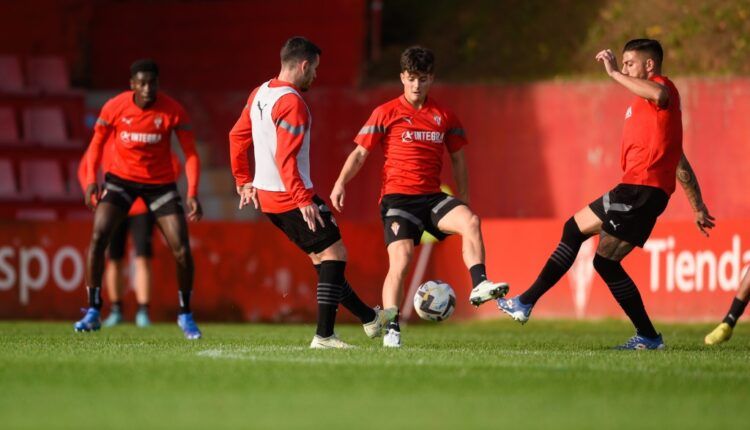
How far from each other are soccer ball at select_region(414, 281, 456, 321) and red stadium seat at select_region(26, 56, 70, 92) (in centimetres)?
1665

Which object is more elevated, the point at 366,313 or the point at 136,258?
the point at 366,313

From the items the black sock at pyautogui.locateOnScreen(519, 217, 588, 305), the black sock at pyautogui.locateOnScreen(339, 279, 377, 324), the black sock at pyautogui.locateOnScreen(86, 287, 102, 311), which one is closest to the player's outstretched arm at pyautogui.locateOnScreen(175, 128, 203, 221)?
the black sock at pyautogui.locateOnScreen(86, 287, 102, 311)

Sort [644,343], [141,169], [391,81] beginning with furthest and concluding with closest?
[391,81] < [141,169] < [644,343]

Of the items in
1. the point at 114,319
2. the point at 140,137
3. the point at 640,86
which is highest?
the point at 640,86

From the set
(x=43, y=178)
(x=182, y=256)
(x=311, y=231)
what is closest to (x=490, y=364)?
(x=311, y=231)

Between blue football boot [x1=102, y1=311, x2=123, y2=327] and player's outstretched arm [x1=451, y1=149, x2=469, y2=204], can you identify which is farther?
blue football boot [x1=102, y1=311, x2=123, y2=327]

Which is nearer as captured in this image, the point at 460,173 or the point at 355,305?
the point at 355,305

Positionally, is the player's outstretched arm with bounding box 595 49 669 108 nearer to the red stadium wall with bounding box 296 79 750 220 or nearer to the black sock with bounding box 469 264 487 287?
the black sock with bounding box 469 264 487 287

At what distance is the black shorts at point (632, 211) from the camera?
33.9 feet

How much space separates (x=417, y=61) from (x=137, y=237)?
6.18 metres

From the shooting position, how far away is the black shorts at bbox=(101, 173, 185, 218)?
1256 centimetres

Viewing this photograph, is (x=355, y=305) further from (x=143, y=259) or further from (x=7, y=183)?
(x=7, y=183)

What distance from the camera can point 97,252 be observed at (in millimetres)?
12672

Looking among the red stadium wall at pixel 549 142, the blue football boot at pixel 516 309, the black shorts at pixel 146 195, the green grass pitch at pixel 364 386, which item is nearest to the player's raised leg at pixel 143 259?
the black shorts at pixel 146 195
